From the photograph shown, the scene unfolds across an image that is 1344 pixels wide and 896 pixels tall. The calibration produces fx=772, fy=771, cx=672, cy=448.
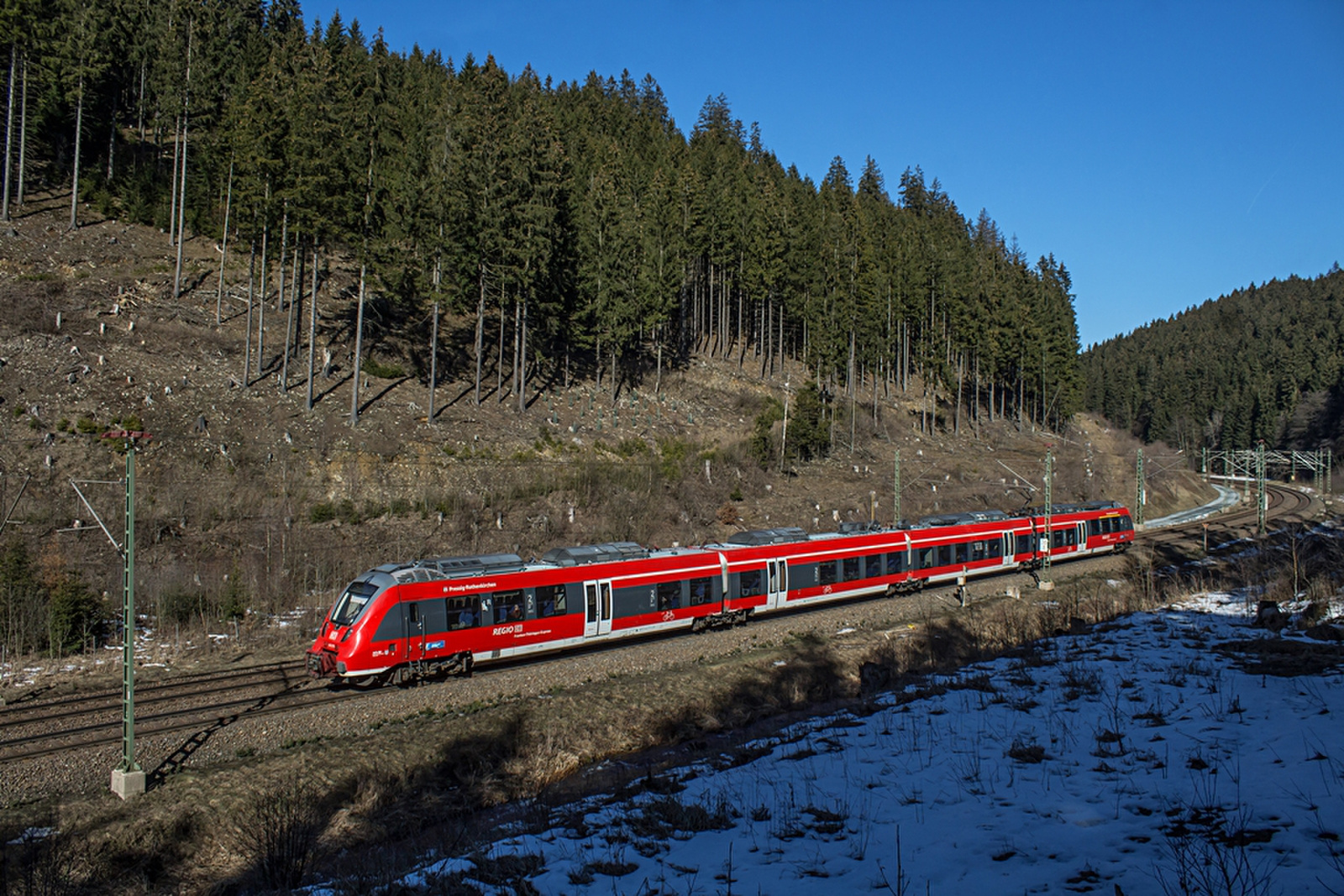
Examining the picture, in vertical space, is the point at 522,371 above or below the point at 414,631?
above

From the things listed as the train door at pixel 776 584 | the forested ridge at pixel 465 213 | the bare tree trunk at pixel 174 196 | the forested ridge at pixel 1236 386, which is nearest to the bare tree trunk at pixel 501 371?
the forested ridge at pixel 465 213

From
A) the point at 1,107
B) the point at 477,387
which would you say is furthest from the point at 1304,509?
the point at 1,107

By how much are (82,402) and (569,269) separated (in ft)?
90.7

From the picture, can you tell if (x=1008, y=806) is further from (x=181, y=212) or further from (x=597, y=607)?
(x=181, y=212)

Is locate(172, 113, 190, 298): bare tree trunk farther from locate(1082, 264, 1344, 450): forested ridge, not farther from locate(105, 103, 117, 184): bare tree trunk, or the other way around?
locate(1082, 264, 1344, 450): forested ridge

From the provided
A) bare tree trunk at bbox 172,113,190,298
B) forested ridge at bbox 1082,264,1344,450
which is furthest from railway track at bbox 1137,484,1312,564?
forested ridge at bbox 1082,264,1344,450

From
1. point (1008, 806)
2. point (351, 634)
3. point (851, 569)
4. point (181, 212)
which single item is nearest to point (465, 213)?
point (181, 212)

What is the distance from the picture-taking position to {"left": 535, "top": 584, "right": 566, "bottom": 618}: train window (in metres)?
21.4

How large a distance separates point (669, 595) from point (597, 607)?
2871mm

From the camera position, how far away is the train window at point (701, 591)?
25.4 metres

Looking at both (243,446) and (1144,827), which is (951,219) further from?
(1144,827)

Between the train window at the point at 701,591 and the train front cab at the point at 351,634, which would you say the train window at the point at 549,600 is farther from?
the train window at the point at 701,591

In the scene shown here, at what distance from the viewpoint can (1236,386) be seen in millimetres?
139000

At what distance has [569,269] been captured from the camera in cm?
5125
